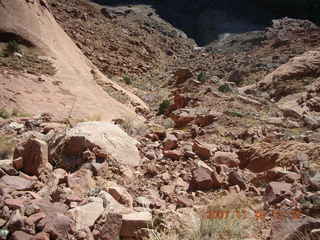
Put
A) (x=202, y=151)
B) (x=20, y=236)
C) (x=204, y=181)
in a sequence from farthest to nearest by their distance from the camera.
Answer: (x=202, y=151) < (x=204, y=181) < (x=20, y=236)

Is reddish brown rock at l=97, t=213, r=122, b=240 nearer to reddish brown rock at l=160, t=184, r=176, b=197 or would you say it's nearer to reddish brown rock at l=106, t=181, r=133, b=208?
reddish brown rock at l=106, t=181, r=133, b=208

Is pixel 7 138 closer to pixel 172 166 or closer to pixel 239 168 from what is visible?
pixel 172 166

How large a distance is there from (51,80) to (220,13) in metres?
38.1

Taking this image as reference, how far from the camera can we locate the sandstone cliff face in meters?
8.58

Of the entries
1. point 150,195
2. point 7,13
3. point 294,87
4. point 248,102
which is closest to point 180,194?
point 150,195

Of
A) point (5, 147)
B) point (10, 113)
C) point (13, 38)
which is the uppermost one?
point (13, 38)

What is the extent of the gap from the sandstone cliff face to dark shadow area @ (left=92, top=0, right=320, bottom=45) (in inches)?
1087

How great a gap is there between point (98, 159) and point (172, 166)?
1.04 metres

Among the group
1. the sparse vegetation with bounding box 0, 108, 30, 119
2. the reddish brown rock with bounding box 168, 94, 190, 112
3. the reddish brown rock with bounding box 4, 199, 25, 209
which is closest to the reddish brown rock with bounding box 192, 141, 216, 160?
the reddish brown rock with bounding box 4, 199, 25, 209

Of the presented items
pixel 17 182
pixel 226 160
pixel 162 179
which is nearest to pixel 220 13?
→ pixel 226 160

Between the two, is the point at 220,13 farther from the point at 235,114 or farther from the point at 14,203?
the point at 14,203

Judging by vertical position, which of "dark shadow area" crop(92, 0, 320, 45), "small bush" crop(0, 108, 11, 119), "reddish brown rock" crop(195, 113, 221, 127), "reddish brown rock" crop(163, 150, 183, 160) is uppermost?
"dark shadow area" crop(92, 0, 320, 45)

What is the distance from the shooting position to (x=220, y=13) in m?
44.8

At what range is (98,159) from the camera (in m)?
4.43
